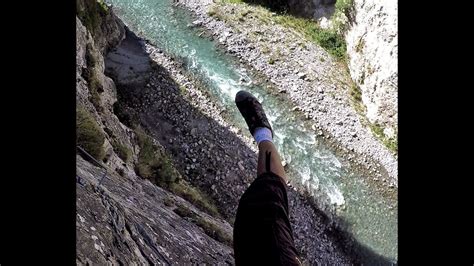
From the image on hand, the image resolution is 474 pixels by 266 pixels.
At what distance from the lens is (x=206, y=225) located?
6.95 metres

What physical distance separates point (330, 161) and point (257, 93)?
2.30m

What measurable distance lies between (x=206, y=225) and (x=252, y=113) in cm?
227

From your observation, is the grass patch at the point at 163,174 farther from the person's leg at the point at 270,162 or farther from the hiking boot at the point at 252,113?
the person's leg at the point at 270,162

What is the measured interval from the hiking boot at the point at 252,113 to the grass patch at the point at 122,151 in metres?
2.11

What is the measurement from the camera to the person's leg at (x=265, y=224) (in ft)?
9.89

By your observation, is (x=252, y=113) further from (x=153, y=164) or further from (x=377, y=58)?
(x=377, y=58)

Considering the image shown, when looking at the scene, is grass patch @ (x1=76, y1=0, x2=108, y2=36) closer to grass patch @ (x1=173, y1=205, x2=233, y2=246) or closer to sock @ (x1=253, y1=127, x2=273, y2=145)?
grass patch @ (x1=173, y1=205, x2=233, y2=246)

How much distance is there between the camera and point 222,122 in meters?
10.6

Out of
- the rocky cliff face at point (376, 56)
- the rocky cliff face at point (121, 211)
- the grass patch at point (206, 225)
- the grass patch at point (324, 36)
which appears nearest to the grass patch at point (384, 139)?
the rocky cliff face at point (376, 56)

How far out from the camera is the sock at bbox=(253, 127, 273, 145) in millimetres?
4787

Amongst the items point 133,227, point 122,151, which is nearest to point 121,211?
point 133,227

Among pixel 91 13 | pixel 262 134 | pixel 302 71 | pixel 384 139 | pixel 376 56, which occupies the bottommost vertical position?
pixel 91 13
